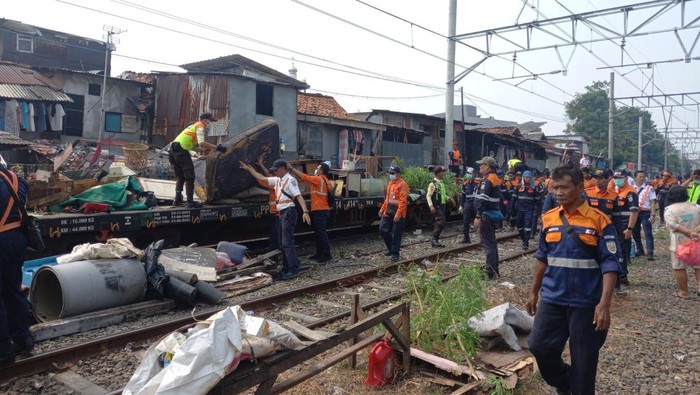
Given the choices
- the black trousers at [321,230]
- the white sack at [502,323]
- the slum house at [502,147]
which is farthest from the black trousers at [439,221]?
the slum house at [502,147]

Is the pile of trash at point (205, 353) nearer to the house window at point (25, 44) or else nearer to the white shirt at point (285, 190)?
the white shirt at point (285, 190)

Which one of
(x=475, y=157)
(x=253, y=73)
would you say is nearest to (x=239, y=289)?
(x=253, y=73)

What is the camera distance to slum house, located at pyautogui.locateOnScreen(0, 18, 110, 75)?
30.0 metres

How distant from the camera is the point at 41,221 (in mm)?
6828

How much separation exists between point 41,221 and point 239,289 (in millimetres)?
2816

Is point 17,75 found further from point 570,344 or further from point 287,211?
point 570,344

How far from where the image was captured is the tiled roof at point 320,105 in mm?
26484

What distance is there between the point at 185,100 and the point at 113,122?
4.38m

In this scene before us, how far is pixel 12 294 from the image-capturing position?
4.57m

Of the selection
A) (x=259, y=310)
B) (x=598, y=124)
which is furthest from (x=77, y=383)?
(x=598, y=124)

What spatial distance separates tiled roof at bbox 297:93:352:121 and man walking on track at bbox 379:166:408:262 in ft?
55.7

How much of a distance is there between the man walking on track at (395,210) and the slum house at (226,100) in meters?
12.4

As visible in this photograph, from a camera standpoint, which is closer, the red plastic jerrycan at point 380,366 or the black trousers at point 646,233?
the red plastic jerrycan at point 380,366

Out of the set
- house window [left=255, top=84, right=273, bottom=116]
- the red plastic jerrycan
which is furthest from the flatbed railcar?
house window [left=255, top=84, right=273, bottom=116]
